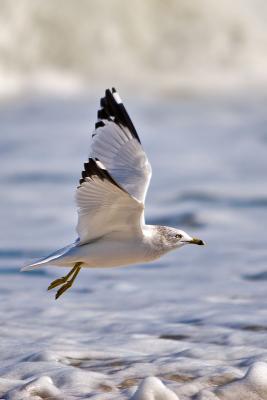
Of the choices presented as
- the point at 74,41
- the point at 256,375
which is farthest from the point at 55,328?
the point at 74,41

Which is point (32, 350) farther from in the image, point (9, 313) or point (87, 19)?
point (87, 19)

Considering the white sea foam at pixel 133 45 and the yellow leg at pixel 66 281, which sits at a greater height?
the white sea foam at pixel 133 45

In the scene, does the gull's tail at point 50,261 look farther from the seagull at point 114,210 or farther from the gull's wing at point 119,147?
the gull's wing at point 119,147

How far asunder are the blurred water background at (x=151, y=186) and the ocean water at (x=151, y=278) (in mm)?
16

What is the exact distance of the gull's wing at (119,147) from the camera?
4965 millimetres

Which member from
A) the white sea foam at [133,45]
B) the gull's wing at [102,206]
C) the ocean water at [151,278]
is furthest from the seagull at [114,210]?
the white sea foam at [133,45]

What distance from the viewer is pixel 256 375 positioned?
4.12 meters

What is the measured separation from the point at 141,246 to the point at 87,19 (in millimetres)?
11273

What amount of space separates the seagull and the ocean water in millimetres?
476

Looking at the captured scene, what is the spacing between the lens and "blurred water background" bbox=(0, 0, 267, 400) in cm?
485

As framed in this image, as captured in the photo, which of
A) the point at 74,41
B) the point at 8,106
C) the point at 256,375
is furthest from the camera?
the point at 74,41

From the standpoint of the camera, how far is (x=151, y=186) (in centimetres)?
955

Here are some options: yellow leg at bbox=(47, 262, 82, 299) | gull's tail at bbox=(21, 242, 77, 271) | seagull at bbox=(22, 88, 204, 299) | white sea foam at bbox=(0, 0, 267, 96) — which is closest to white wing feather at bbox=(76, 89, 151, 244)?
seagull at bbox=(22, 88, 204, 299)

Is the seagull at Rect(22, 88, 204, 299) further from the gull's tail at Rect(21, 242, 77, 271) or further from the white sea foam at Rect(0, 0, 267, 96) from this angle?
the white sea foam at Rect(0, 0, 267, 96)
